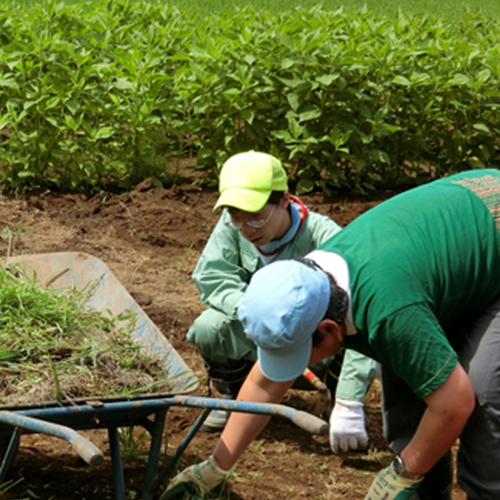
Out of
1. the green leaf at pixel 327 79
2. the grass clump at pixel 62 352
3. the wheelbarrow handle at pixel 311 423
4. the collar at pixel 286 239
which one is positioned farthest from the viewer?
the green leaf at pixel 327 79

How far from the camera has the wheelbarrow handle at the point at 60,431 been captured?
2.01 meters

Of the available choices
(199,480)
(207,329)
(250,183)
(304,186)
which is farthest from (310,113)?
(199,480)

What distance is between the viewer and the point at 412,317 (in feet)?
6.50

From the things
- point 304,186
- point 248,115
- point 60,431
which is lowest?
point 304,186

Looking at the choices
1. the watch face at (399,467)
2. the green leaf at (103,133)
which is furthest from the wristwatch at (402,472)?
the green leaf at (103,133)

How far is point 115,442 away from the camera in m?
2.64

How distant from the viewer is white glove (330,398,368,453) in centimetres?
304

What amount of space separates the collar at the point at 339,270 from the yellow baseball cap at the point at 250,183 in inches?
35.3

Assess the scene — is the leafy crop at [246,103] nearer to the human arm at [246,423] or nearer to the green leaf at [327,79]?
the green leaf at [327,79]

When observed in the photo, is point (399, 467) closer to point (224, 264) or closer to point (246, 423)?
point (246, 423)

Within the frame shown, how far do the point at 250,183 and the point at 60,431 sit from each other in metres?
1.24

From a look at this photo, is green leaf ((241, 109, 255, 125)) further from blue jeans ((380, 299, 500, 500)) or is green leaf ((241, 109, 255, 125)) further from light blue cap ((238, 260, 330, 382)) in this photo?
light blue cap ((238, 260, 330, 382))

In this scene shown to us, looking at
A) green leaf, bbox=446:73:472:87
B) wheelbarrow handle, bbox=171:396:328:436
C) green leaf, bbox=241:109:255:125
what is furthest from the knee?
green leaf, bbox=446:73:472:87

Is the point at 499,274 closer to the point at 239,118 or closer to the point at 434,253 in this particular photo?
the point at 434,253
